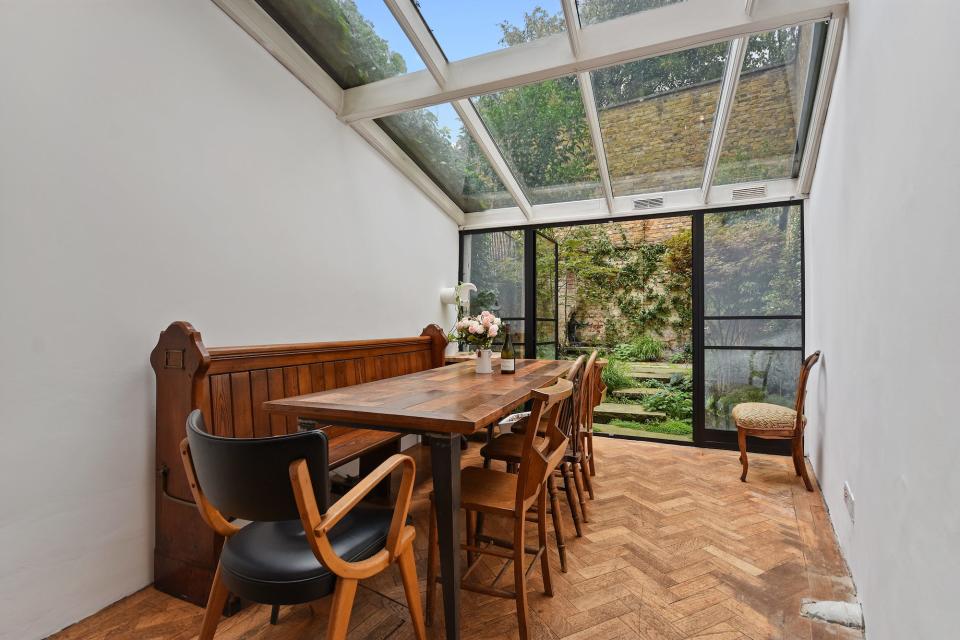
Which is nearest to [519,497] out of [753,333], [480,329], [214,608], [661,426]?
[214,608]

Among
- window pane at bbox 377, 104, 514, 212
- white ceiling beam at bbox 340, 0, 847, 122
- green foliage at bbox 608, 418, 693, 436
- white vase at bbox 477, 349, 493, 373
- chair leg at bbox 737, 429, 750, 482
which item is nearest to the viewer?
white ceiling beam at bbox 340, 0, 847, 122

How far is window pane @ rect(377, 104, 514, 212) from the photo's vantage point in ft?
11.6

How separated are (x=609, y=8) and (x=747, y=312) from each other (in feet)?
9.35

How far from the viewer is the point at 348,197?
3.25m

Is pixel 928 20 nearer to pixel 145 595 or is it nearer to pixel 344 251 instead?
pixel 344 251

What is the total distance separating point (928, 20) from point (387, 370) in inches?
122

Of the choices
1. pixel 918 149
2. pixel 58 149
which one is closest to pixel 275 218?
pixel 58 149

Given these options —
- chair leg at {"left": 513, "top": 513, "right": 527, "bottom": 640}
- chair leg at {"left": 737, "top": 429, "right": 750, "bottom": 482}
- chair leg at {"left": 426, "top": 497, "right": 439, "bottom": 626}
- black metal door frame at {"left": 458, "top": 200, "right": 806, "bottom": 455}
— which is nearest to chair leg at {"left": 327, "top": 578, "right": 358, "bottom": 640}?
chair leg at {"left": 426, "top": 497, "right": 439, "bottom": 626}

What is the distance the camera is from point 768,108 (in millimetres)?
Result: 3096

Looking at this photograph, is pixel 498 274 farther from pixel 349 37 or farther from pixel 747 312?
pixel 349 37

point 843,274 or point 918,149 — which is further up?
point 918,149

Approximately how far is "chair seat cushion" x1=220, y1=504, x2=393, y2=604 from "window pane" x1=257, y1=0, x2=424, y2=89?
2.74 m

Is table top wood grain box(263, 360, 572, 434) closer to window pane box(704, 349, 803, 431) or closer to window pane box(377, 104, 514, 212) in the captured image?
window pane box(377, 104, 514, 212)

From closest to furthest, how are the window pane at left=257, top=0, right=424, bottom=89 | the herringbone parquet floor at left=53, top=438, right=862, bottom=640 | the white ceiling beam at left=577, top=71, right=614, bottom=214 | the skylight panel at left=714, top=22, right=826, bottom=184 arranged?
the herringbone parquet floor at left=53, top=438, right=862, bottom=640 → the window pane at left=257, top=0, right=424, bottom=89 → the skylight panel at left=714, top=22, right=826, bottom=184 → the white ceiling beam at left=577, top=71, right=614, bottom=214
